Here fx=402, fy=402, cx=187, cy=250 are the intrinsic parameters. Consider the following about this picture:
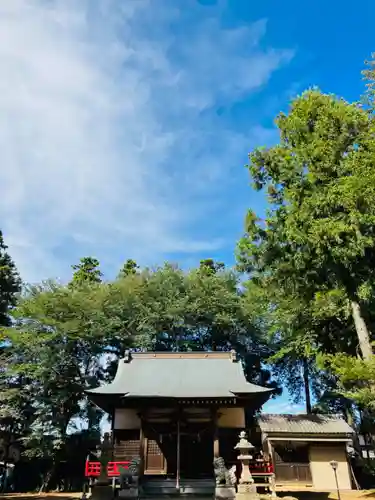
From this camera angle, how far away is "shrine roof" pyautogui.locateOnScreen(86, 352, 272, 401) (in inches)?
587

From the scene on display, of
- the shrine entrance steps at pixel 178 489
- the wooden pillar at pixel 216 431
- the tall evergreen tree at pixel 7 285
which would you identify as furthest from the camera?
the tall evergreen tree at pixel 7 285

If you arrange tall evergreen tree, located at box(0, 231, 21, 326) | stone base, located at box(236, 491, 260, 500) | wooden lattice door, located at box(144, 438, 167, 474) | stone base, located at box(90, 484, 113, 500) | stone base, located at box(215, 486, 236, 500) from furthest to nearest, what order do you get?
tall evergreen tree, located at box(0, 231, 21, 326), wooden lattice door, located at box(144, 438, 167, 474), stone base, located at box(90, 484, 113, 500), stone base, located at box(215, 486, 236, 500), stone base, located at box(236, 491, 260, 500)

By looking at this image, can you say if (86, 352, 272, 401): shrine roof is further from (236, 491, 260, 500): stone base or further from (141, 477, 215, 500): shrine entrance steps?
(236, 491, 260, 500): stone base

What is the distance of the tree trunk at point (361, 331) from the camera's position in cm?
1322

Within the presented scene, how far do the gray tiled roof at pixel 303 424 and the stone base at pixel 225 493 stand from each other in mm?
8245

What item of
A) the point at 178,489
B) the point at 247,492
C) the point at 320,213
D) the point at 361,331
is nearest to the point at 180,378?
the point at 178,489

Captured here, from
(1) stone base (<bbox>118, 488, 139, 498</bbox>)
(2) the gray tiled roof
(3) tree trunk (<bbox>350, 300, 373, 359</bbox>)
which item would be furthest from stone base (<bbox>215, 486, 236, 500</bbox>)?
(2) the gray tiled roof

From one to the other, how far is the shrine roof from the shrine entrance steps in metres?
2.85

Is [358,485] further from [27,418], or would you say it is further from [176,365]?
[27,418]

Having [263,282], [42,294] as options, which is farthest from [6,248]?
[263,282]

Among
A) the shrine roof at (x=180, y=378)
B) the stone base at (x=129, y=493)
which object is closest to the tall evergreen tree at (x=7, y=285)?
the shrine roof at (x=180, y=378)

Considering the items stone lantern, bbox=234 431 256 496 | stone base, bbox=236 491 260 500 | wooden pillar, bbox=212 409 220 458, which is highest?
wooden pillar, bbox=212 409 220 458

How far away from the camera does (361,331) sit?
1365 centimetres

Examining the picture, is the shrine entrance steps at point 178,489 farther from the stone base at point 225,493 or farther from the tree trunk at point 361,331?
the tree trunk at point 361,331
